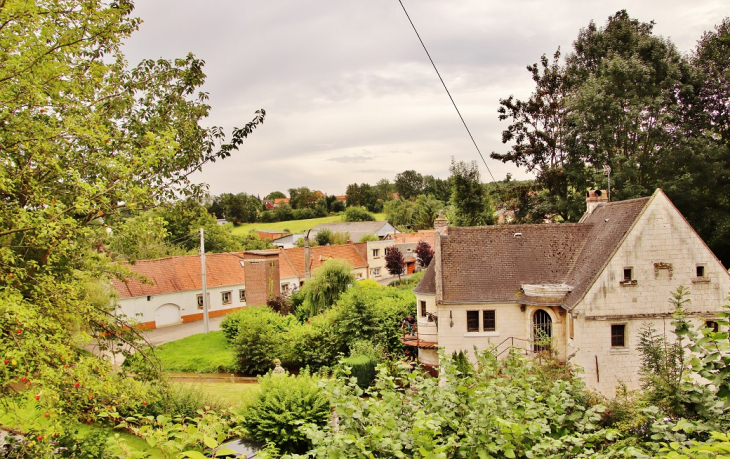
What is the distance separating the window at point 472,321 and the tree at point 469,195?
Answer: 19.2m

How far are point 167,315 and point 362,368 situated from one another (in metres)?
23.4

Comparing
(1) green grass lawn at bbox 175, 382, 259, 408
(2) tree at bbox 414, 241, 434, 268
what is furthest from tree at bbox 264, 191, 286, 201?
(1) green grass lawn at bbox 175, 382, 259, 408

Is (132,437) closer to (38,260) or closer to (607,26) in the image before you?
(38,260)

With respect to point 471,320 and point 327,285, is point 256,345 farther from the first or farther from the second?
point 471,320

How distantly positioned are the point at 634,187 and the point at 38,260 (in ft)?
107

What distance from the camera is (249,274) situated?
3766 cm

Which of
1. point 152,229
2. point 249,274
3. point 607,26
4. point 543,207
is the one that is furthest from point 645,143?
point 152,229

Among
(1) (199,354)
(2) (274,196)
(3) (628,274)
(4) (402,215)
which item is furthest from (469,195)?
(2) (274,196)

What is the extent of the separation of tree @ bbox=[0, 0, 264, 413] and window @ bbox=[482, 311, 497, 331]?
17.0 m

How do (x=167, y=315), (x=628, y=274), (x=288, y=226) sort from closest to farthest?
(x=628, y=274)
(x=167, y=315)
(x=288, y=226)

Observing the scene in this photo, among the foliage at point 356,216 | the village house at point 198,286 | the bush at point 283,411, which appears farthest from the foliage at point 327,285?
the foliage at point 356,216

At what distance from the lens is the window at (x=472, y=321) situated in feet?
75.5

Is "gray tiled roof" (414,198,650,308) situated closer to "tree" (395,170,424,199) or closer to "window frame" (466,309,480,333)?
"window frame" (466,309,480,333)

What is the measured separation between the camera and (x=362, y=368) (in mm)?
21562
